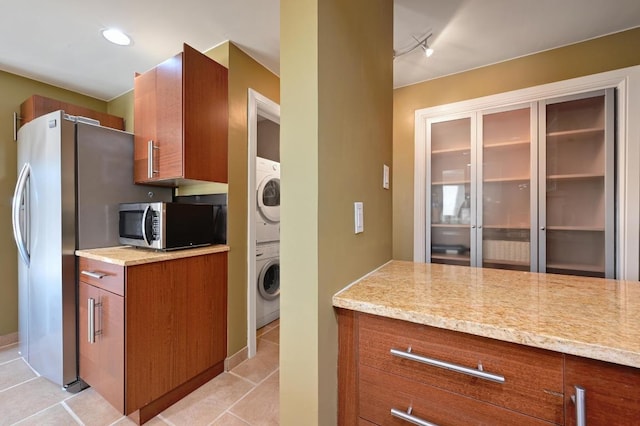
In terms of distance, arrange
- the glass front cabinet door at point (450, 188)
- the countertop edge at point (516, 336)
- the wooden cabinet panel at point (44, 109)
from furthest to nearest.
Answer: the glass front cabinet door at point (450, 188)
the wooden cabinet panel at point (44, 109)
the countertop edge at point (516, 336)

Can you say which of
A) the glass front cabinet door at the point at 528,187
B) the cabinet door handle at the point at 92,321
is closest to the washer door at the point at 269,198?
the cabinet door handle at the point at 92,321

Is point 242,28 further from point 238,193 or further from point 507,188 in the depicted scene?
point 507,188

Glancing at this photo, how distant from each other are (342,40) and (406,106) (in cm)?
195

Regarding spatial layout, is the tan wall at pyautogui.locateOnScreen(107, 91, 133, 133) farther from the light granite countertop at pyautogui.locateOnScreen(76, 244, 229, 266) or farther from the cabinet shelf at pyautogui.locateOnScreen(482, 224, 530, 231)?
the cabinet shelf at pyautogui.locateOnScreen(482, 224, 530, 231)

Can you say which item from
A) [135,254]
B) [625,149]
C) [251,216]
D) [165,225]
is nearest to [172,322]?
[135,254]

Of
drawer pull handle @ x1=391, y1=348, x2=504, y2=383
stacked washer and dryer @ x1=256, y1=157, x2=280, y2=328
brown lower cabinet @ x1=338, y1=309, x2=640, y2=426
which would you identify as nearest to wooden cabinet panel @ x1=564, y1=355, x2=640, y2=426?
brown lower cabinet @ x1=338, y1=309, x2=640, y2=426

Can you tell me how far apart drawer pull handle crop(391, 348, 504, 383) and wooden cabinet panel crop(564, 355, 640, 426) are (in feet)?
0.46

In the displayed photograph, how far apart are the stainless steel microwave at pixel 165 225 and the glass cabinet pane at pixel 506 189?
7.49ft

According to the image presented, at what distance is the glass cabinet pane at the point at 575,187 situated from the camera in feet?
6.37

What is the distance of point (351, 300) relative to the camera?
85cm

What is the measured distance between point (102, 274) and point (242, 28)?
180 cm

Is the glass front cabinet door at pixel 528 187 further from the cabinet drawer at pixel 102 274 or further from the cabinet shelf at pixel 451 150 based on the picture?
the cabinet drawer at pixel 102 274

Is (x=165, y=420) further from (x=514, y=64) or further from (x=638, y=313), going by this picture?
(x=514, y=64)

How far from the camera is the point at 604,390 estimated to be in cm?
57
